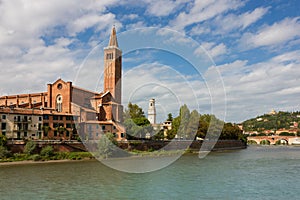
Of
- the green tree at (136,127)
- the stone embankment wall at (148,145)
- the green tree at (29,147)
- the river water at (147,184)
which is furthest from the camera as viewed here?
the green tree at (136,127)

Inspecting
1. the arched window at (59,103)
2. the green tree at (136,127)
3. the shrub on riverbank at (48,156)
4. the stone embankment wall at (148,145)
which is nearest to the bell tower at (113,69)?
the green tree at (136,127)

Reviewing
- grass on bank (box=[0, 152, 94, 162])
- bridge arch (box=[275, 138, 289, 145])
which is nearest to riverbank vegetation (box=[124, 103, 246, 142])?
grass on bank (box=[0, 152, 94, 162])

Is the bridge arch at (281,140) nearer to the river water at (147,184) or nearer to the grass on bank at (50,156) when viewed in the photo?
the grass on bank at (50,156)

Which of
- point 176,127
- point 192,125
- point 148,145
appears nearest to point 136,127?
point 148,145

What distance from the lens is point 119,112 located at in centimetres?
6300

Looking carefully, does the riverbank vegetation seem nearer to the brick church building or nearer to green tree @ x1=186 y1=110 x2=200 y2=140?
green tree @ x1=186 y1=110 x2=200 y2=140

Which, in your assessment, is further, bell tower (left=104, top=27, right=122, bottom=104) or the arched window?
bell tower (left=104, top=27, right=122, bottom=104)

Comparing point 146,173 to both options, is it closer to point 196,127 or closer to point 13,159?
point 13,159

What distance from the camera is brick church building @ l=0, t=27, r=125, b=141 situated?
152 feet

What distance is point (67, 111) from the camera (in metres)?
57.2

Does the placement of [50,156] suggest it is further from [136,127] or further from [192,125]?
[192,125]

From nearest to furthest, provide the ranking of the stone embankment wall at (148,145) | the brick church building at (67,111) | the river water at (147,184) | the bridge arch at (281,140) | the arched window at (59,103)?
the river water at (147,184) → the stone embankment wall at (148,145) → the brick church building at (67,111) → the arched window at (59,103) → the bridge arch at (281,140)

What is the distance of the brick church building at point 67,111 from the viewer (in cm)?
4641

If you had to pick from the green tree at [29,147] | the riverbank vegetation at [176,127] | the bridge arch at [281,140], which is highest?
the riverbank vegetation at [176,127]
